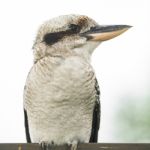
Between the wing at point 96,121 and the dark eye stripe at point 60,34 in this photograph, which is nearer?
the dark eye stripe at point 60,34

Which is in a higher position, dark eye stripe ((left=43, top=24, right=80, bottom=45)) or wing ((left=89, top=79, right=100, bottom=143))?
dark eye stripe ((left=43, top=24, right=80, bottom=45))

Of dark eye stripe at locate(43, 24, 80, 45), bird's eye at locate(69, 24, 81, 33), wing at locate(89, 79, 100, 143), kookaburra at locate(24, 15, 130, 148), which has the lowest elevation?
wing at locate(89, 79, 100, 143)

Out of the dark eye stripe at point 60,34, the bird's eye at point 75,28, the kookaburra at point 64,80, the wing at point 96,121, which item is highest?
the bird's eye at point 75,28

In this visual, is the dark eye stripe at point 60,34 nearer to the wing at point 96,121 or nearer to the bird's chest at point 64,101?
the bird's chest at point 64,101

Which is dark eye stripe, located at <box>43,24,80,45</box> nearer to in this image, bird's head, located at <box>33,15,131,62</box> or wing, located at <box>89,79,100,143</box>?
bird's head, located at <box>33,15,131,62</box>

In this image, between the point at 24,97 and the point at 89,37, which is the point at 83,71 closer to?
the point at 89,37

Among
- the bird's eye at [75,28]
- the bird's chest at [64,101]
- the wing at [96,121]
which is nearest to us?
the bird's chest at [64,101]

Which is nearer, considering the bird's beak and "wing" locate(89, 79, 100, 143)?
the bird's beak

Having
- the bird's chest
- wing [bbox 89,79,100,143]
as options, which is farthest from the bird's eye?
wing [bbox 89,79,100,143]

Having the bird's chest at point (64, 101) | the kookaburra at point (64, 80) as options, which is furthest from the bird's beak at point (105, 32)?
the bird's chest at point (64, 101)
